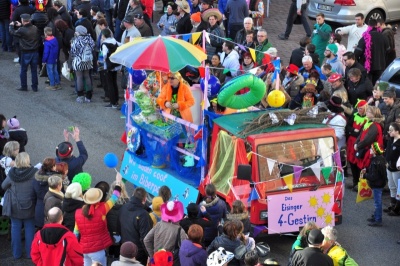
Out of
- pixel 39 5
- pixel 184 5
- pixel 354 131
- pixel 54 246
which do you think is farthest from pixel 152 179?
pixel 39 5

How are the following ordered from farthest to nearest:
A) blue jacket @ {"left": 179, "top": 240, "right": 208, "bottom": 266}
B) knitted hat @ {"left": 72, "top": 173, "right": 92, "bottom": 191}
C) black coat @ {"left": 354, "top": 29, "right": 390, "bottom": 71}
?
black coat @ {"left": 354, "top": 29, "right": 390, "bottom": 71} < knitted hat @ {"left": 72, "top": 173, "right": 92, "bottom": 191} < blue jacket @ {"left": 179, "top": 240, "right": 208, "bottom": 266}

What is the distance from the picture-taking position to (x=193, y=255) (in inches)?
377

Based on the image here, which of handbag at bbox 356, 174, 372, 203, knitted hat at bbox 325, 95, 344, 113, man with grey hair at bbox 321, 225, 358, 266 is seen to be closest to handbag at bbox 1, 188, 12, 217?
man with grey hair at bbox 321, 225, 358, 266

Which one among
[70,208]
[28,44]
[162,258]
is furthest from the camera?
[28,44]

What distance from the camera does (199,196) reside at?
1259 centimetres

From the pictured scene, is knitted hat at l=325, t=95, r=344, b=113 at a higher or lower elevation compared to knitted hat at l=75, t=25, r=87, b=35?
lower

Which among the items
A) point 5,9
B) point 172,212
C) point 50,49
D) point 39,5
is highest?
point 39,5

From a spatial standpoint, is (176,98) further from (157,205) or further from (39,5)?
(39,5)

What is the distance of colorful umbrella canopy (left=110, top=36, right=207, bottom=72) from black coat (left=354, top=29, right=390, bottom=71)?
18.9ft

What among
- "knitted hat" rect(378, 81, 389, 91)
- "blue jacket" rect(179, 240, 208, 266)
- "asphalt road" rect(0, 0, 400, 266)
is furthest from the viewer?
"knitted hat" rect(378, 81, 389, 91)

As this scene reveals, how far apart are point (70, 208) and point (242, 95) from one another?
341 centimetres

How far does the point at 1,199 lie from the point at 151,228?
10.2 ft

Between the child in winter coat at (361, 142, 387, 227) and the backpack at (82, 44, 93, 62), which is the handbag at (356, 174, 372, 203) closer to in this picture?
the child in winter coat at (361, 142, 387, 227)

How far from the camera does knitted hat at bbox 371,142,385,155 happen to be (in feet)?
43.7
